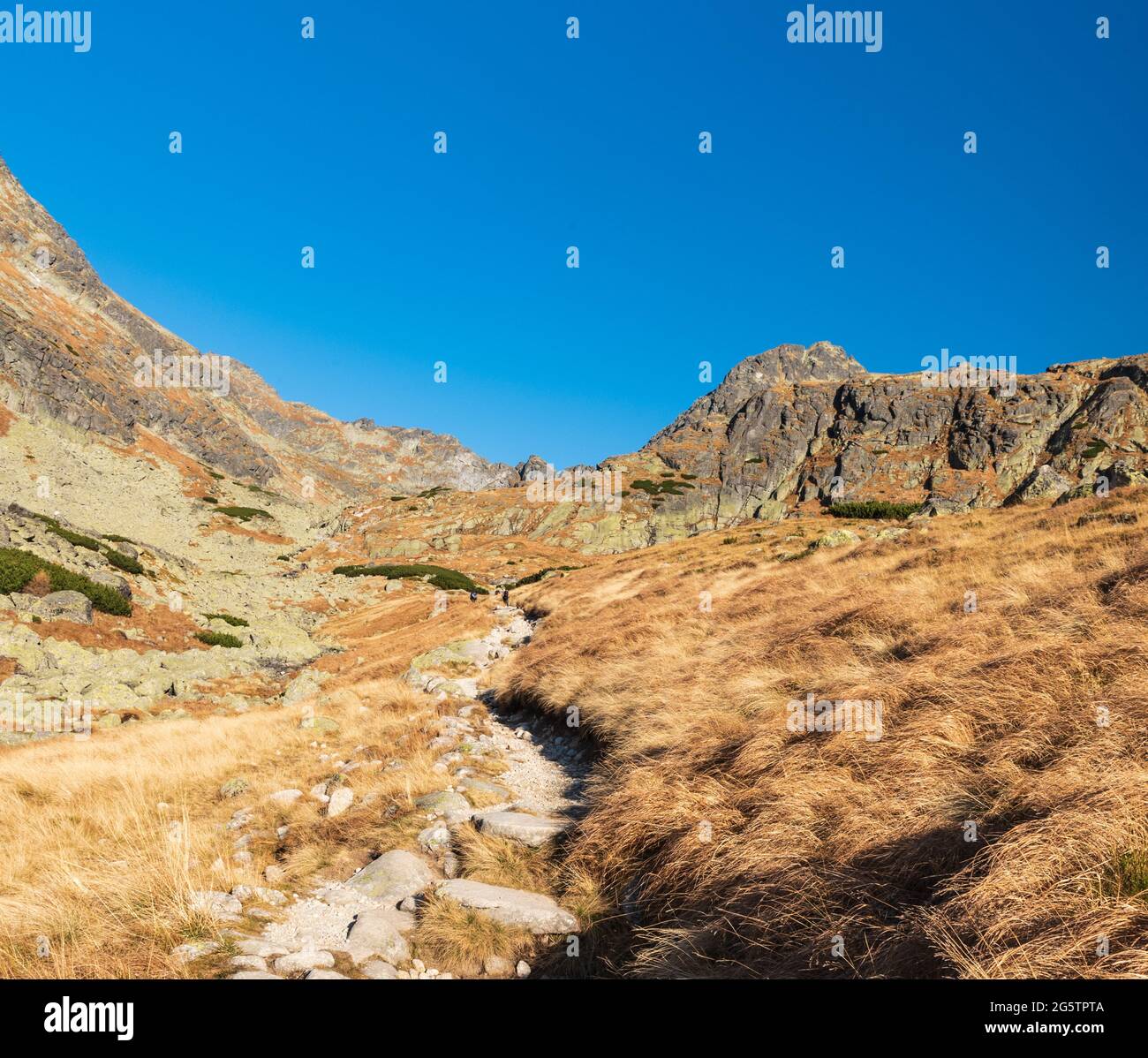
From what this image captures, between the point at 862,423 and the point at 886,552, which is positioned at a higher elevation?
the point at 862,423

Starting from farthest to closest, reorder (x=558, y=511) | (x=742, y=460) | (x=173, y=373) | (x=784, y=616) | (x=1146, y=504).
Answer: (x=173, y=373), (x=742, y=460), (x=558, y=511), (x=1146, y=504), (x=784, y=616)

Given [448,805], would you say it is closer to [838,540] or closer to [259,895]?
[259,895]

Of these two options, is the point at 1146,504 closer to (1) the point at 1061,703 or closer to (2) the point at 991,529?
(2) the point at 991,529

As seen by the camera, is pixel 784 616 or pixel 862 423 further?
pixel 862 423

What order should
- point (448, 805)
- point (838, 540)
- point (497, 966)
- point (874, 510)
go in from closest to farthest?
point (497, 966), point (448, 805), point (838, 540), point (874, 510)

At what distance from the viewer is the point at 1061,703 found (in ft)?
20.3

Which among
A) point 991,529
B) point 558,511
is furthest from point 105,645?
point 558,511

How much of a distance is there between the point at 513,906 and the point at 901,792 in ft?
12.8

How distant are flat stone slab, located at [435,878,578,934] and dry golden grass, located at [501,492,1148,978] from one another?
1.30 ft

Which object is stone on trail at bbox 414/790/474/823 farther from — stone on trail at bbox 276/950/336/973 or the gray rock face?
the gray rock face

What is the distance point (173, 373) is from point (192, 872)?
21353 centimetres

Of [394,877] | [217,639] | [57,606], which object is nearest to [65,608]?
[57,606]

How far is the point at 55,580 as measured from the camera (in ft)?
86.0
